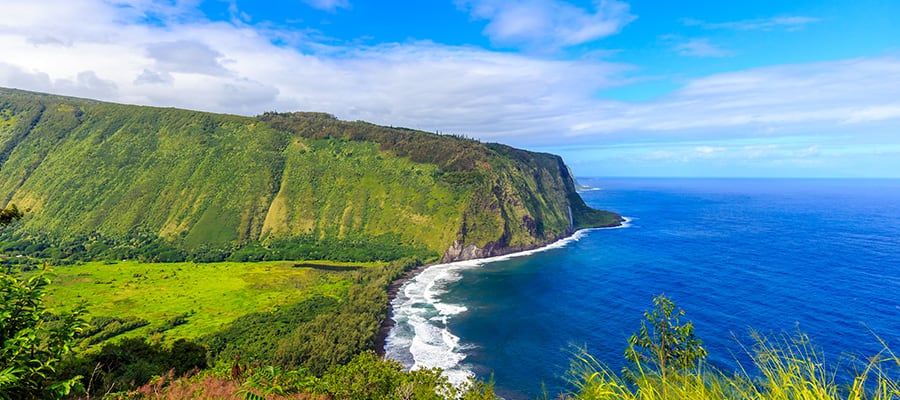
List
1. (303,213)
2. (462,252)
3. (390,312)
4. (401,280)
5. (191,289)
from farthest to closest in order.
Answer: (303,213), (462,252), (401,280), (191,289), (390,312)

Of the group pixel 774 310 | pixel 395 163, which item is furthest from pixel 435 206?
pixel 774 310

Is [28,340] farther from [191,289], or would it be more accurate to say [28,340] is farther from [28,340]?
[191,289]

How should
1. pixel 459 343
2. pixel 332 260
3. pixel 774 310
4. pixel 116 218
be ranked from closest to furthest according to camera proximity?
pixel 459 343 < pixel 774 310 < pixel 332 260 < pixel 116 218

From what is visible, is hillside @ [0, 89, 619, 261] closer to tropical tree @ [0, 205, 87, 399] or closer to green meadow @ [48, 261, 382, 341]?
green meadow @ [48, 261, 382, 341]

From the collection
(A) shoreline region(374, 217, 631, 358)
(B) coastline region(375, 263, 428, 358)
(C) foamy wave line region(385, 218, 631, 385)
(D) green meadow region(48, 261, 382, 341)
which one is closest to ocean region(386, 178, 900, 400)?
(C) foamy wave line region(385, 218, 631, 385)

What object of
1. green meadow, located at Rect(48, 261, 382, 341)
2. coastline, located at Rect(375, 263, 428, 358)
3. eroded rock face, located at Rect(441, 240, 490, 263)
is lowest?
green meadow, located at Rect(48, 261, 382, 341)

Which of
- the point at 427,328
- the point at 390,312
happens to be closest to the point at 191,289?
the point at 390,312

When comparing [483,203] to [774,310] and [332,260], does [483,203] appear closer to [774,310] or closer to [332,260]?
[332,260]
